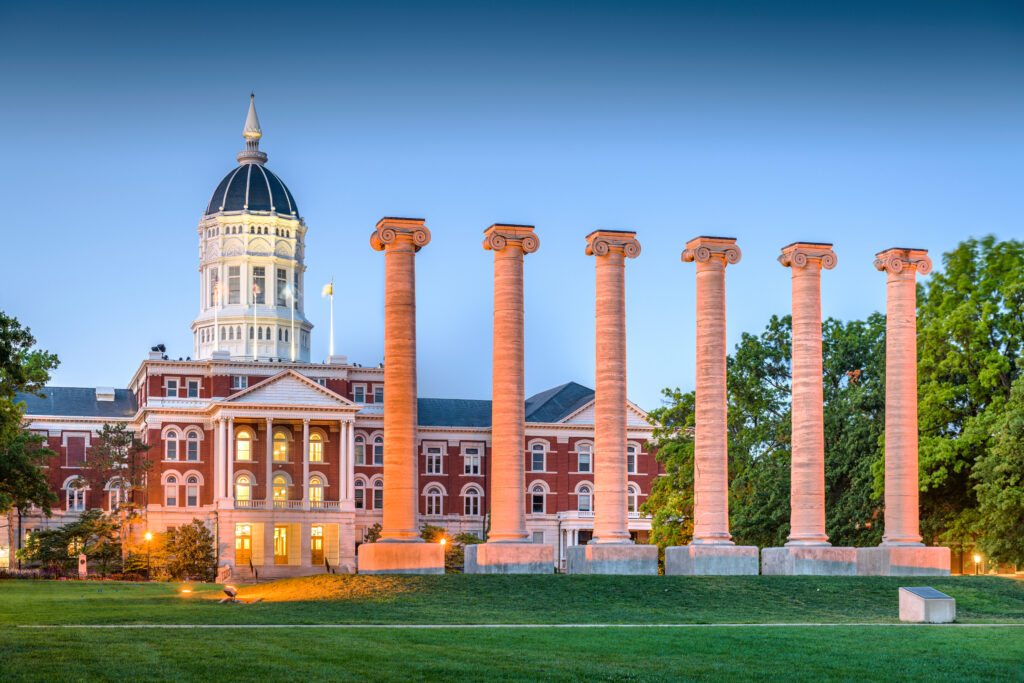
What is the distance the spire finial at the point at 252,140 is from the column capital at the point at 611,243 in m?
93.0

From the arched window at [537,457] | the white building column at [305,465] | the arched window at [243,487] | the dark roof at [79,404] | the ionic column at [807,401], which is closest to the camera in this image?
the ionic column at [807,401]

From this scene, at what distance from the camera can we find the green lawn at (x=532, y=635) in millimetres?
26484

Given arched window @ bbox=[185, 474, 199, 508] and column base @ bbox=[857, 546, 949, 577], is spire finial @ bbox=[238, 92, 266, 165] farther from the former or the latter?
column base @ bbox=[857, 546, 949, 577]

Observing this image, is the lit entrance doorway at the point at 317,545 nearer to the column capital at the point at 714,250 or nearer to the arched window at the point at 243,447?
the arched window at the point at 243,447

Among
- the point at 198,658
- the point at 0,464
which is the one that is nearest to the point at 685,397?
the point at 0,464

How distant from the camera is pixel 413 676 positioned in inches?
998

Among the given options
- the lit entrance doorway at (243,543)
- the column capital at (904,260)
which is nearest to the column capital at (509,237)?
the column capital at (904,260)

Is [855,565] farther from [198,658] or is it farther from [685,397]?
[198,658]

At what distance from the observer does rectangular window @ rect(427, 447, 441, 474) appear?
407 feet

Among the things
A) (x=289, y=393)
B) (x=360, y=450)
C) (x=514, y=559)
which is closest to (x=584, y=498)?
(x=360, y=450)

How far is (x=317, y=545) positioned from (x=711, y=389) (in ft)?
220

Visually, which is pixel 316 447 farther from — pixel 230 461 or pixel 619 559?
pixel 619 559

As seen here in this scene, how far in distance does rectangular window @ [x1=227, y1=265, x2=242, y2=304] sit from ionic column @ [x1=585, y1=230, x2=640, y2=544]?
8662 centimetres

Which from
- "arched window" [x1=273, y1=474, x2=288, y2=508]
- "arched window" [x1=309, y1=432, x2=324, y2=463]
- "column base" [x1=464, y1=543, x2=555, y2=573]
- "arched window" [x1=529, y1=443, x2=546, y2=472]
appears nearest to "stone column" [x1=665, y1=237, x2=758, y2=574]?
"column base" [x1=464, y1=543, x2=555, y2=573]
